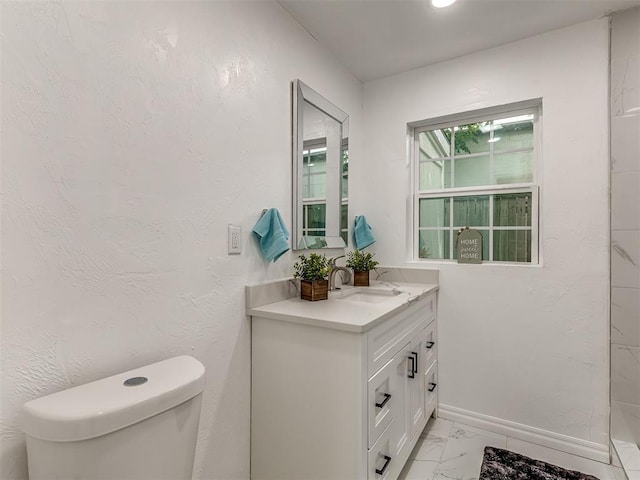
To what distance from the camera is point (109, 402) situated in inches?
30.5

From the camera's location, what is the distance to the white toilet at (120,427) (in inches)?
28.3

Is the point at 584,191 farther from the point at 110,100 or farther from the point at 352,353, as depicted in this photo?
the point at 110,100

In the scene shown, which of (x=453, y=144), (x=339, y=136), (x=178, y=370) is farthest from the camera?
(x=453, y=144)

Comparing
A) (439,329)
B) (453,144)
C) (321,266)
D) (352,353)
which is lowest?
(439,329)

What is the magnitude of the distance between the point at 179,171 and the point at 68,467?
876mm

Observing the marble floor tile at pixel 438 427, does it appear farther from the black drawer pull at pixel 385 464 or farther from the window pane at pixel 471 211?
the window pane at pixel 471 211

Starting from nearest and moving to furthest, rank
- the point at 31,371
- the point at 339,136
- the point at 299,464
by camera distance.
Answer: the point at 31,371, the point at 299,464, the point at 339,136

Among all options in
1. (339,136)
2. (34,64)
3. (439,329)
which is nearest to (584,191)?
(439,329)

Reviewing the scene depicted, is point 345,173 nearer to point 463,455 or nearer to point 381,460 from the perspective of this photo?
point 381,460

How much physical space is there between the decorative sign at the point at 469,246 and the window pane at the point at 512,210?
0.15 metres

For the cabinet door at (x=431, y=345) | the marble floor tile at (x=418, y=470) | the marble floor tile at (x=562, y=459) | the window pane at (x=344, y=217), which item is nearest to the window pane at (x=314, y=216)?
the window pane at (x=344, y=217)

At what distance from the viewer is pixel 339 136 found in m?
2.15

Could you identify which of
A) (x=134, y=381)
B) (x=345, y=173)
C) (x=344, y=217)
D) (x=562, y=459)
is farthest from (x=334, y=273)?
(x=562, y=459)

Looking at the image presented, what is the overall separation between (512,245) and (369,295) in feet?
3.15
